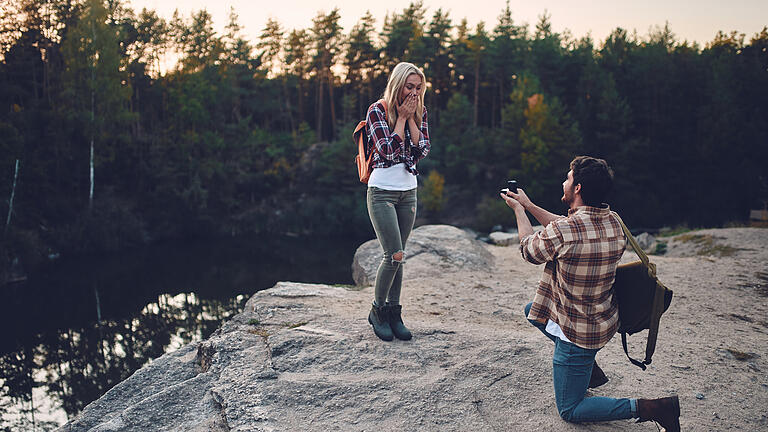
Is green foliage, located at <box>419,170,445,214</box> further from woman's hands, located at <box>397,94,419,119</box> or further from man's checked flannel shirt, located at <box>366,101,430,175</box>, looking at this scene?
woman's hands, located at <box>397,94,419,119</box>

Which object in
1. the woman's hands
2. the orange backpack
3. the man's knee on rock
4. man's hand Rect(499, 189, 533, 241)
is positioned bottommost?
the man's knee on rock

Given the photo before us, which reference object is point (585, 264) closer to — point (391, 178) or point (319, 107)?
point (391, 178)

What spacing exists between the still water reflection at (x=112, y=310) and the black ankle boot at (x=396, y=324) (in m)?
6.34

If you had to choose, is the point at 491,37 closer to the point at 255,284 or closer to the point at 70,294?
the point at 255,284

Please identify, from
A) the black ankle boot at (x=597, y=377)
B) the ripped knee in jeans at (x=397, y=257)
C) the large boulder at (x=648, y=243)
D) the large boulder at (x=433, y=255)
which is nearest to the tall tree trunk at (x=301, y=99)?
the large boulder at (x=648, y=243)

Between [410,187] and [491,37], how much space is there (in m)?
33.8

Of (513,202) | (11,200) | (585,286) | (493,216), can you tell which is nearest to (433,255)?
(513,202)

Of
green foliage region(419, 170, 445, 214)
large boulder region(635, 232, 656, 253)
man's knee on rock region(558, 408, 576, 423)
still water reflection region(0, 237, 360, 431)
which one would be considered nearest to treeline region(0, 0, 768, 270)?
green foliage region(419, 170, 445, 214)

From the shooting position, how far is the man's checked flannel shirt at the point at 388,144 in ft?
11.8

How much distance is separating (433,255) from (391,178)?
425 cm

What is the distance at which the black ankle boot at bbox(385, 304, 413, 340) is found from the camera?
159 inches

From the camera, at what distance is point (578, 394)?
2.80m

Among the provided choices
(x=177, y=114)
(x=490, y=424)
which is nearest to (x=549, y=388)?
(x=490, y=424)

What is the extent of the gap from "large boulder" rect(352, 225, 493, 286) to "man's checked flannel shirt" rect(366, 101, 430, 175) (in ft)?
11.0
